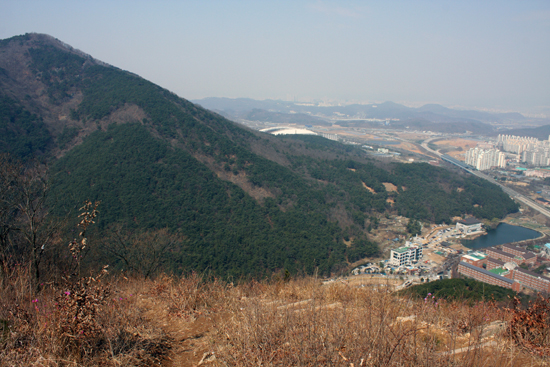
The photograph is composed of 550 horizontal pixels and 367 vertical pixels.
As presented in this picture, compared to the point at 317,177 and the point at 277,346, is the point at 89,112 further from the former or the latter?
the point at 277,346

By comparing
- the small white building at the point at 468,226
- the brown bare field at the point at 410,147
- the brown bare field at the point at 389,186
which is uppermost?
the brown bare field at the point at 410,147

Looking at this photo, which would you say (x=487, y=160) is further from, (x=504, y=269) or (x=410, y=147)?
(x=504, y=269)

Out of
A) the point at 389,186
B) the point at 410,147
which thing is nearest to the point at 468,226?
the point at 389,186

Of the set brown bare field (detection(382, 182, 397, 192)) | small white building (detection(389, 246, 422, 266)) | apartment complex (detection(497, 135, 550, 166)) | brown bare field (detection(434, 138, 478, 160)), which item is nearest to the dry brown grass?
small white building (detection(389, 246, 422, 266))

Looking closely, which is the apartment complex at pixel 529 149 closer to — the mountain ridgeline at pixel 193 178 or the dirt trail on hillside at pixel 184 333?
the mountain ridgeline at pixel 193 178

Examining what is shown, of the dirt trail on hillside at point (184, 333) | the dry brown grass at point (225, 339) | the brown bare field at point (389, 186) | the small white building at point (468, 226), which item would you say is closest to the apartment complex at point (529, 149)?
the brown bare field at point (389, 186)

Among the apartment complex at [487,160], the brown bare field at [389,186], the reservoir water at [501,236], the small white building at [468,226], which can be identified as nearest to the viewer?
the reservoir water at [501,236]
